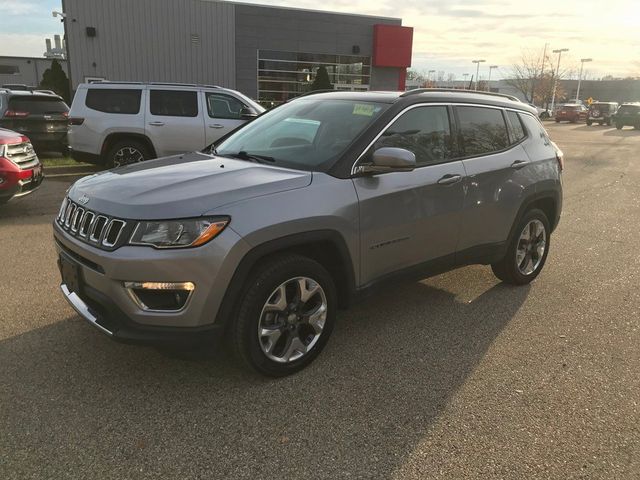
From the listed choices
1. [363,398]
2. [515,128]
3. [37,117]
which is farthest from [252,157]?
[37,117]

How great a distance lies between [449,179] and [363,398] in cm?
176

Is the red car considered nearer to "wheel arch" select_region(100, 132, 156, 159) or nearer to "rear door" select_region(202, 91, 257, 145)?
"wheel arch" select_region(100, 132, 156, 159)

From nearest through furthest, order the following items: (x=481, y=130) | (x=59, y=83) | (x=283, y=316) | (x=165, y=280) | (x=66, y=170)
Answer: (x=165, y=280)
(x=283, y=316)
(x=481, y=130)
(x=66, y=170)
(x=59, y=83)

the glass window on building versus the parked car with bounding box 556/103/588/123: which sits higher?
the glass window on building

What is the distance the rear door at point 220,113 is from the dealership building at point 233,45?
18216 mm

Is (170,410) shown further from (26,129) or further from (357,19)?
(357,19)

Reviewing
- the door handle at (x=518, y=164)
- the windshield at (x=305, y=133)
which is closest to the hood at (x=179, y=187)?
the windshield at (x=305, y=133)

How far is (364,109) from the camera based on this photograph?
3.87m

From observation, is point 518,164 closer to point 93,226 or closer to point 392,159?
point 392,159

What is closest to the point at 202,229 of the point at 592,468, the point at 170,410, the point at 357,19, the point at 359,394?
the point at 170,410

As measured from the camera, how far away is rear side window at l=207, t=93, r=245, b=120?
406 inches

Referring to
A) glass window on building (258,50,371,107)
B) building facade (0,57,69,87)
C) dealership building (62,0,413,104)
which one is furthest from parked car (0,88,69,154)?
building facade (0,57,69,87)

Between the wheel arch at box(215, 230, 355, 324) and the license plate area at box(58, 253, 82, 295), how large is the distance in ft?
2.86

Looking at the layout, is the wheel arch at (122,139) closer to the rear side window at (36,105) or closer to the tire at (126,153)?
the tire at (126,153)
